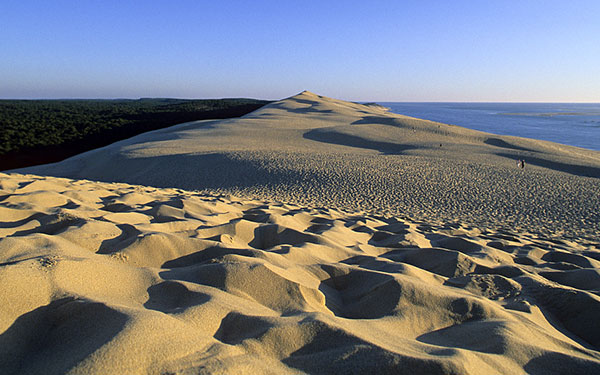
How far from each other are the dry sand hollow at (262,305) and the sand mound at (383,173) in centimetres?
262

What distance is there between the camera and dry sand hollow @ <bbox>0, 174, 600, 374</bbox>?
63.4 inches

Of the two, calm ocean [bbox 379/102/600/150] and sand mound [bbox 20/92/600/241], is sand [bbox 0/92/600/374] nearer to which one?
sand mound [bbox 20/92/600/241]

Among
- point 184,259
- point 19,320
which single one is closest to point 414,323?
point 184,259


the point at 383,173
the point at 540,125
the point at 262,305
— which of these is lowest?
the point at 383,173

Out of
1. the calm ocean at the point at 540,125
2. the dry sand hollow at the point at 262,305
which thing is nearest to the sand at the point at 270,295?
the dry sand hollow at the point at 262,305

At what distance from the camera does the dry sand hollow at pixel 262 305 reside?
5.28 feet

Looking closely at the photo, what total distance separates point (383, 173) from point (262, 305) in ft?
35.6

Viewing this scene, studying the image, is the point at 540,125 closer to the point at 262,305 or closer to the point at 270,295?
the point at 270,295

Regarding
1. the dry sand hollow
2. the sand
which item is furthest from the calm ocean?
Result: the dry sand hollow

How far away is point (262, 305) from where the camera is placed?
227cm

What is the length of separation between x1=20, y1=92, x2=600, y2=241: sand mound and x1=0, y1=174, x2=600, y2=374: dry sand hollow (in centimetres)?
262

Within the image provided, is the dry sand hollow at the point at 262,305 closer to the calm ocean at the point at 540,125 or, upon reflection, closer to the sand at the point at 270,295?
the sand at the point at 270,295

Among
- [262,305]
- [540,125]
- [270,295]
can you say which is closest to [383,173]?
[270,295]

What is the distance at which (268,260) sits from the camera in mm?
2961
